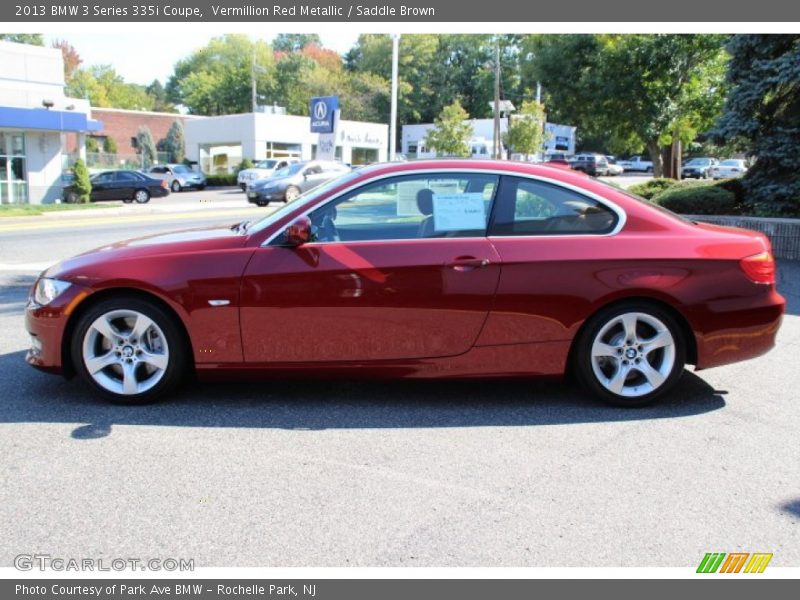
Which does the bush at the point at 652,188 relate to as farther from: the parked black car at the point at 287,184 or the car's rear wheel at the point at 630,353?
the parked black car at the point at 287,184

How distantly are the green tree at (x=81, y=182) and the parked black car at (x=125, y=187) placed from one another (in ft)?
6.31

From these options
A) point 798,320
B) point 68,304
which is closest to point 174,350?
point 68,304

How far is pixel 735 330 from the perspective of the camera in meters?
4.90

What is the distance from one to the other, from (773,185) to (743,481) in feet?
35.0

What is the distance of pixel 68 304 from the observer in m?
4.75

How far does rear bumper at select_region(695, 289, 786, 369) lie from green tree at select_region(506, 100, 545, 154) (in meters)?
40.7

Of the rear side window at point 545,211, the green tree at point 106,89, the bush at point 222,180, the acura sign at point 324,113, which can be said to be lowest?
the rear side window at point 545,211

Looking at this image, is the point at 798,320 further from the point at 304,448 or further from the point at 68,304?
the point at 68,304

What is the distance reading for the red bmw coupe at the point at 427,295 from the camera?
15.5 feet

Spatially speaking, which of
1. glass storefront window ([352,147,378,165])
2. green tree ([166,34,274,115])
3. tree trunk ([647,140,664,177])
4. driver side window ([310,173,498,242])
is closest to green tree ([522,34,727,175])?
tree trunk ([647,140,664,177])

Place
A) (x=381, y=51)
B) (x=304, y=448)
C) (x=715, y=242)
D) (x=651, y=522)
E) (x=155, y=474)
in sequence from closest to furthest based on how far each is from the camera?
1. (x=651, y=522)
2. (x=155, y=474)
3. (x=304, y=448)
4. (x=715, y=242)
5. (x=381, y=51)

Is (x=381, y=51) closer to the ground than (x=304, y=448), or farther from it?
farther from it

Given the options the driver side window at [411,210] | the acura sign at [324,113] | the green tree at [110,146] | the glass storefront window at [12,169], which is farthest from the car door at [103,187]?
the green tree at [110,146]
